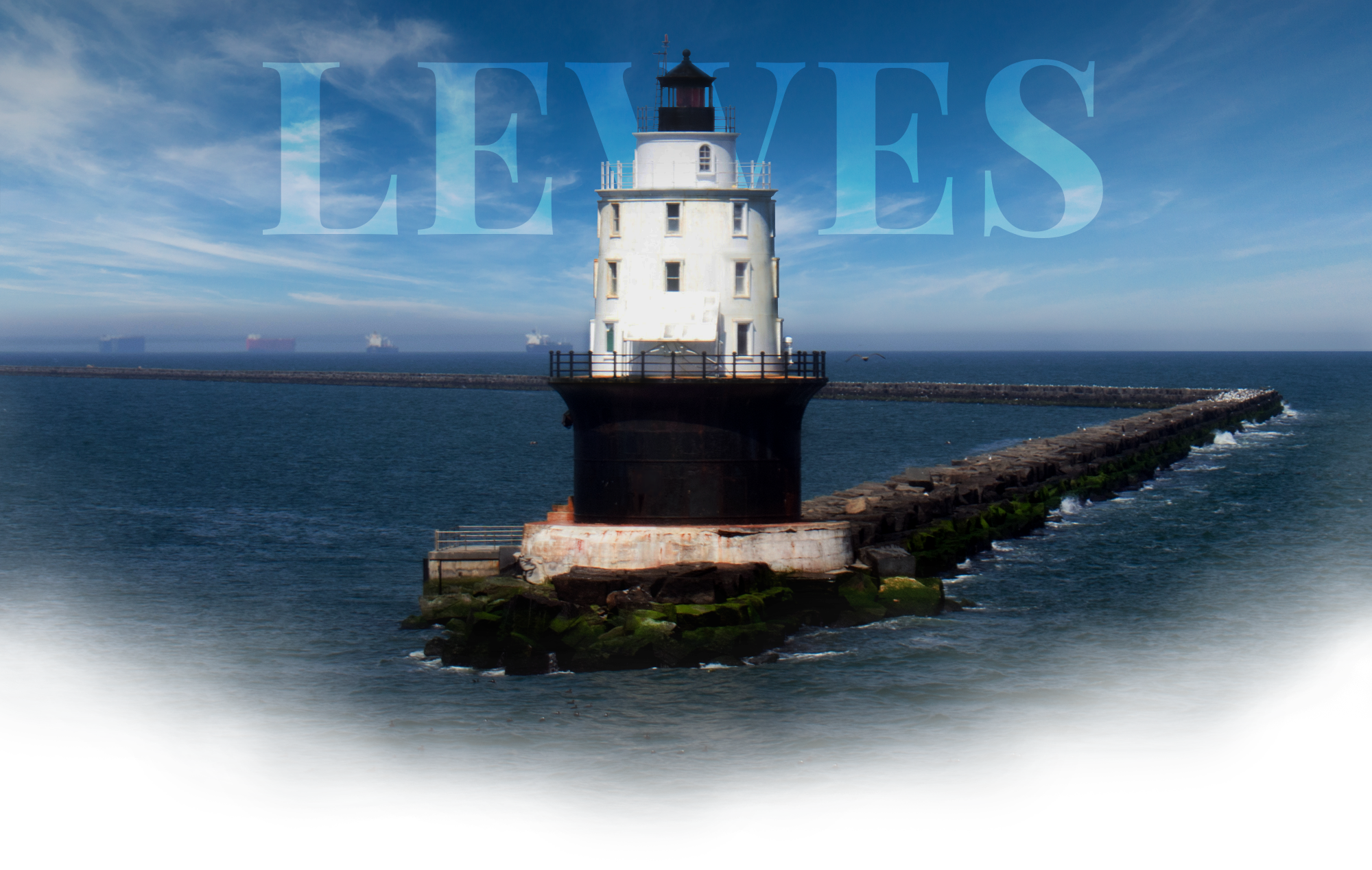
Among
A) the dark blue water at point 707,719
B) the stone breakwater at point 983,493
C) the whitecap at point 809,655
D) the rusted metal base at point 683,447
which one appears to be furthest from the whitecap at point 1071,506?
the whitecap at point 809,655

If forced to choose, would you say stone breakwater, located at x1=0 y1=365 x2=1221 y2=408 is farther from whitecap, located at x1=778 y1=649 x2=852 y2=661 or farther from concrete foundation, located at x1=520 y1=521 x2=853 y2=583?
A: whitecap, located at x1=778 y1=649 x2=852 y2=661

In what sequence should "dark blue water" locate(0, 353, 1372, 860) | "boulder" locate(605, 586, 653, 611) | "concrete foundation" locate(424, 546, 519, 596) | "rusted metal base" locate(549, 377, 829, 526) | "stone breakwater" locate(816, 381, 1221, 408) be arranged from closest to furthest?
1. "dark blue water" locate(0, 353, 1372, 860)
2. "boulder" locate(605, 586, 653, 611)
3. "rusted metal base" locate(549, 377, 829, 526)
4. "concrete foundation" locate(424, 546, 519, 596)
5. "stone breakwater" locate(816, 381, 1221, 408)

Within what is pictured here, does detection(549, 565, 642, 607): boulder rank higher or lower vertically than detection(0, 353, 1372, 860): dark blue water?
higher

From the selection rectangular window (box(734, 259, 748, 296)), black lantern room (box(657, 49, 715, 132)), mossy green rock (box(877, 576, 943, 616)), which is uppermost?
black lantern room (box(657, 49, 715, 132))

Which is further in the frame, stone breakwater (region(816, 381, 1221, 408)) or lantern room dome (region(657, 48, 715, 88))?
stone breakwater (region(816, 381, 1221, 408))

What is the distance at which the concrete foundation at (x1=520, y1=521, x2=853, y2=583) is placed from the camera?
84.4ft

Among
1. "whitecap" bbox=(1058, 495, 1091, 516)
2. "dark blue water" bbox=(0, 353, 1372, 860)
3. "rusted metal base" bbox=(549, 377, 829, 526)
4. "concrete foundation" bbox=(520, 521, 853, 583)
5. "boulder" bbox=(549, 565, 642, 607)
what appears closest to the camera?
"dark blue water" bbox=(0, 353, 1372, 860)

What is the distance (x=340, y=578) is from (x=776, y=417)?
14.3m

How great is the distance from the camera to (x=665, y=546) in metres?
25.8

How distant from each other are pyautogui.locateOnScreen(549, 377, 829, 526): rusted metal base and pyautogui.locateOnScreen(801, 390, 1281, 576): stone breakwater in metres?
3.88

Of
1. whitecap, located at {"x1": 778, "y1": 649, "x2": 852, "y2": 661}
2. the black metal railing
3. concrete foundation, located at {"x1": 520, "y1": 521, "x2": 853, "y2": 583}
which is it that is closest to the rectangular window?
the black metal railing

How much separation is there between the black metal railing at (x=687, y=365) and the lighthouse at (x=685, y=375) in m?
0.04

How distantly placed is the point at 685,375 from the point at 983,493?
18.3 m

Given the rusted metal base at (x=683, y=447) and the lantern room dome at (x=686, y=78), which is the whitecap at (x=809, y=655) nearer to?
the rusted metal base at (x=683, y=447)
